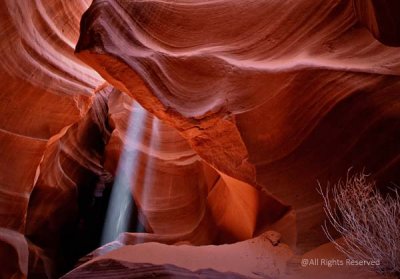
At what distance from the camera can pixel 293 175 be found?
5.52 m

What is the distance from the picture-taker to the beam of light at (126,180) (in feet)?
34.3

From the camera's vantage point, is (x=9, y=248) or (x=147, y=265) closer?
(x=147, y=265)

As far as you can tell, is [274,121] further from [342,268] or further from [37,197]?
[37,197]

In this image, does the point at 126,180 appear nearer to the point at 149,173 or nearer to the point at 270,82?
the point at 149,173

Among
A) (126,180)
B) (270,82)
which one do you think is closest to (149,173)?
(126,180)

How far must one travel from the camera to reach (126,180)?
10664 millimetres

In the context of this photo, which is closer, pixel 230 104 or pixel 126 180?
pixel 230 104

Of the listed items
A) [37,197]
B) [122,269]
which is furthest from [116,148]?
A: [122,269]

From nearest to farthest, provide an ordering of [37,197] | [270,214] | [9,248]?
[270,214]
[9,248]
[37,197]

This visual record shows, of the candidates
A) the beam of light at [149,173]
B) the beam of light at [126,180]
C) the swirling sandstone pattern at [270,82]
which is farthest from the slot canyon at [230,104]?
the beam of light at [126,180]

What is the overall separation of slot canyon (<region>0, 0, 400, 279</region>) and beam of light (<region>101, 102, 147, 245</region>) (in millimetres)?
2104

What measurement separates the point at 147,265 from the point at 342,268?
7.38 ft

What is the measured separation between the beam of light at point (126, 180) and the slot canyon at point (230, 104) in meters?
2.10

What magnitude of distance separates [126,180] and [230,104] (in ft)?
18.8
